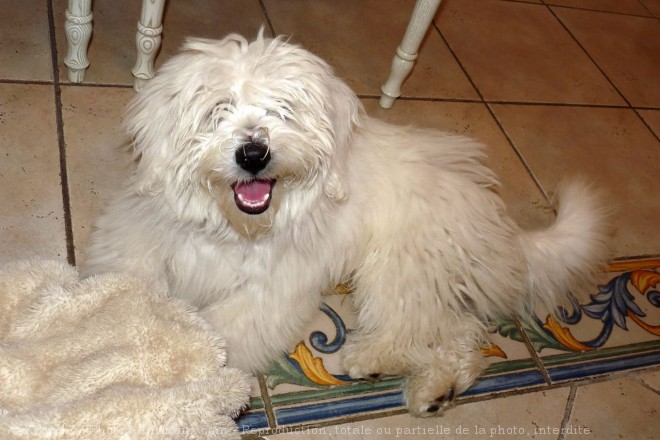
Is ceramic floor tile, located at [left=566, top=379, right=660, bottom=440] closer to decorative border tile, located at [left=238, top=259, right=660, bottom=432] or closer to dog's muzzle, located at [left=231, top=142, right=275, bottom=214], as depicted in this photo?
decorative border tile, located at [left=238, top=259, right=660, bottom=432]

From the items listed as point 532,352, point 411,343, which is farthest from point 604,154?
point 411,343

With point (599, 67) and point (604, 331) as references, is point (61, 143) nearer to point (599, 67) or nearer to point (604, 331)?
point (604, 331)

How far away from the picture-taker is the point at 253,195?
4.93 feet

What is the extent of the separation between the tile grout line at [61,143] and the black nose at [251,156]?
0.79 metres

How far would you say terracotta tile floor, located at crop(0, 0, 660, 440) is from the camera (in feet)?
6.07

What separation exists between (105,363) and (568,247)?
4.72 feet

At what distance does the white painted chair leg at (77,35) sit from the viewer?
214cm

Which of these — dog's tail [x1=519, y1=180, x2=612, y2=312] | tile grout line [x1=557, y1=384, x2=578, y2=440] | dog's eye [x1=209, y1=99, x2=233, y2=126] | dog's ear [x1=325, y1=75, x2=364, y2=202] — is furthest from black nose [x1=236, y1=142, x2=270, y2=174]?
tile grout line [x1=557, y1=384, x2=578, y2=440]

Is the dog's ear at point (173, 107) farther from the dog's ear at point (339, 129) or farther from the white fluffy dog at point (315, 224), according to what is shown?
the dog's ear at point (339, 129)

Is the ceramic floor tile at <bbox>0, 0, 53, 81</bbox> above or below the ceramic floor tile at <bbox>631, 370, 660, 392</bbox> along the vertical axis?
above

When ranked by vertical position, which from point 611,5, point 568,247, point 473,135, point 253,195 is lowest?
point 473,135

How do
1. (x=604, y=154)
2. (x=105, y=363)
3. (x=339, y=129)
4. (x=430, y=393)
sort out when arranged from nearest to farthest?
(x=105, y=363)
(x=339, y=129)
(x=430, y=393)
(x=604, y=154)

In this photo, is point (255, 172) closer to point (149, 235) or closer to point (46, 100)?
point (149, 235)

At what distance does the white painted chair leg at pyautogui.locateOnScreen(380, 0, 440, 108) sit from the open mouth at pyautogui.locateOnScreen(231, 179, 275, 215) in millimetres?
1284
